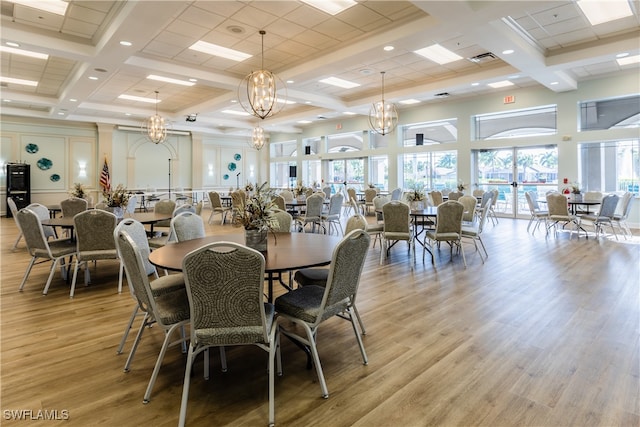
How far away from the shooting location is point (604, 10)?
6043 millimetres

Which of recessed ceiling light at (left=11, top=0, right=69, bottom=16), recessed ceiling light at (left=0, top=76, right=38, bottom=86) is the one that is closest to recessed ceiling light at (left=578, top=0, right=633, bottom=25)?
recessed ceiling light at (left=11, top=0, right=69, bottom=16)

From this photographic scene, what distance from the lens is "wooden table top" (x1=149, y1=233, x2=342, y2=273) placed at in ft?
7.84

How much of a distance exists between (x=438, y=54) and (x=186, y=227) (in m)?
6.71

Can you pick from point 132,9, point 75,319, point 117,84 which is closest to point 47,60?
point 117,84

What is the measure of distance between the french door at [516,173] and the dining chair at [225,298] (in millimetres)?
11234

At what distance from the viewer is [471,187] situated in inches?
479

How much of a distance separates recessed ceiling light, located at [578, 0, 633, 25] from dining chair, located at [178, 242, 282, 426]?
6.77 m

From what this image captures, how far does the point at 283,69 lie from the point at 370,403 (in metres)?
7.69

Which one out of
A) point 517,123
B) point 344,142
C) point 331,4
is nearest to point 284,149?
point 344,142

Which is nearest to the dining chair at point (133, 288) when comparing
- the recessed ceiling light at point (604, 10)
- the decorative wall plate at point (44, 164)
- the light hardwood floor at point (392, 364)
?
the light hardwood floor at point (392, 364)

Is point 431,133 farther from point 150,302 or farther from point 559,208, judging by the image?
point 150,302

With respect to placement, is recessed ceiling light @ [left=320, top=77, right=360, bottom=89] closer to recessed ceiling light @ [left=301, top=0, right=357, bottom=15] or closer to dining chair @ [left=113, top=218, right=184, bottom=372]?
recessed ceiling light @ [left=301, top=0, right=357, bottom=15]

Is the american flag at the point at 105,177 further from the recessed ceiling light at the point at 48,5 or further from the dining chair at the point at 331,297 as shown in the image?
the dining chair at the point at 331,297

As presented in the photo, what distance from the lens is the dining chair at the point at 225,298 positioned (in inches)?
75.2
